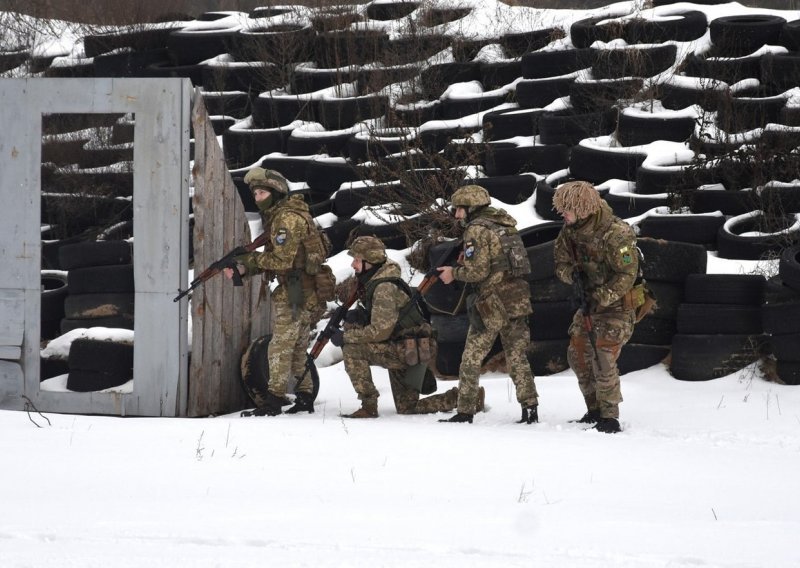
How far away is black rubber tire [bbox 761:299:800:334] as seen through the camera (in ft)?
26.3

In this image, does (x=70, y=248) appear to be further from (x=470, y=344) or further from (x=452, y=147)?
(x=452, y=147)

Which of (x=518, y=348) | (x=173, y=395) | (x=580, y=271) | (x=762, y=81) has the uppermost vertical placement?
(x=762, y=81)

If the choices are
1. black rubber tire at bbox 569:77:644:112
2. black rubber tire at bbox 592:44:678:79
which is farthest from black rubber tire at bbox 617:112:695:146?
black rubber tire at bbox 592:44:678:79

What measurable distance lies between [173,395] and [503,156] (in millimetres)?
6213

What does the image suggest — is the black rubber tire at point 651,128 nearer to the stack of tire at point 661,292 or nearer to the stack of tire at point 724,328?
the stack of tire at point 661,292

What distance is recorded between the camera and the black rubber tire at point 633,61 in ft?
47.1

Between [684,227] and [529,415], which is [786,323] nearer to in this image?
[529,415]

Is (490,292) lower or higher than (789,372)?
higher

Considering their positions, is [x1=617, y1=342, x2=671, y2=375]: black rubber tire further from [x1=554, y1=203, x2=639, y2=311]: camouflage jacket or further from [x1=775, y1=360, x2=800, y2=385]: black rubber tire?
[x1=554, y1=203, x2=639, y2=311]: camouflage jacket

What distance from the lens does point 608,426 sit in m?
6.96

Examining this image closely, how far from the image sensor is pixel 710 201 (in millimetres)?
11227

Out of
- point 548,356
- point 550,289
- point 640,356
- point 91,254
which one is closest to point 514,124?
point 550,289

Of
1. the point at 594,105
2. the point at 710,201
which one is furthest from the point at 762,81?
the point at 710,201

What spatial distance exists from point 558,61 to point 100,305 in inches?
307
